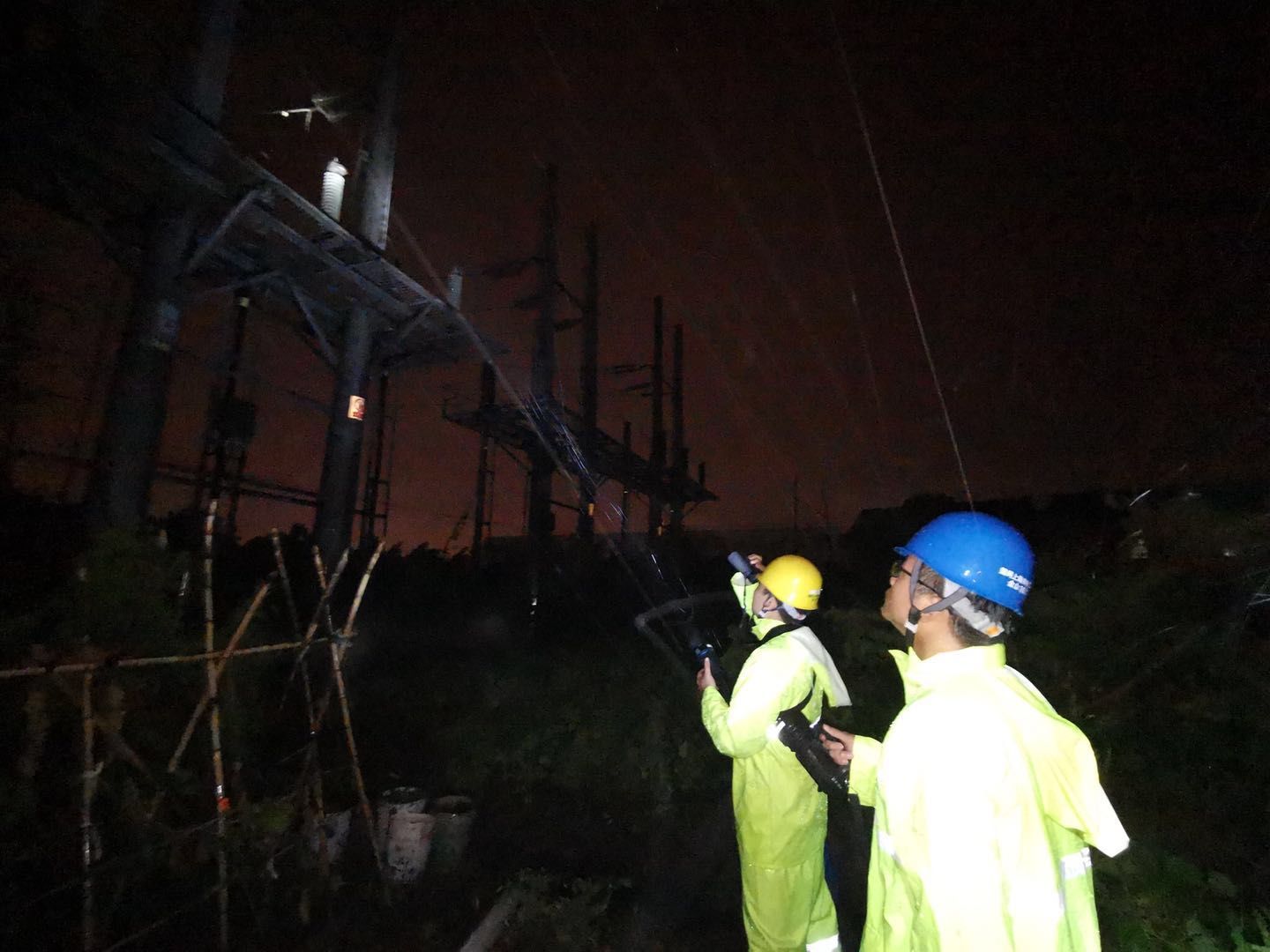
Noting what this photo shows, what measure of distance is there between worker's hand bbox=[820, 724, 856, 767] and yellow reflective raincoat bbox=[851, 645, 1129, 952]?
768mm

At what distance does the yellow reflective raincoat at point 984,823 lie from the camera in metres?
1.52

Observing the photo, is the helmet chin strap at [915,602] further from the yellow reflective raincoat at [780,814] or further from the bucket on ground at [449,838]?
the bucket on ground at [449,838]

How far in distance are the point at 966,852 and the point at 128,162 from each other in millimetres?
9404

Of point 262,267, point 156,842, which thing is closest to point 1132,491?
point 156,842

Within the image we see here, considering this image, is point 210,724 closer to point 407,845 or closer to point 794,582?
point 407,845

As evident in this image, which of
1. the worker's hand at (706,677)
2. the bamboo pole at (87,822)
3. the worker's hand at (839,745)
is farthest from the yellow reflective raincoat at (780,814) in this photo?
the bamboo pole at (87,822)

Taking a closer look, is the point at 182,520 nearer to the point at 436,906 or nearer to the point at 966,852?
the point at 436,906

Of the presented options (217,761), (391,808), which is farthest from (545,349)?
(217,761)

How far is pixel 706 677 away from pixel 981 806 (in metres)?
2.26

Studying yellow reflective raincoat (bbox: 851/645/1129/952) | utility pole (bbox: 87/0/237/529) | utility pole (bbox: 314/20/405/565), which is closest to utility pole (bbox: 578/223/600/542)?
utility pole (bbox: 314/20/405/565)

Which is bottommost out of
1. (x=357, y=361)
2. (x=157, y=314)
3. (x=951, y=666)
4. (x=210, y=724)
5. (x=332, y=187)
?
(x=210, y=724)

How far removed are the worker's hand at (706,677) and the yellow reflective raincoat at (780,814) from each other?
120mm

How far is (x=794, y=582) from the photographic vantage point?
396 centimetres

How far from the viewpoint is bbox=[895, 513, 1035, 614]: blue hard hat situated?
204cm
